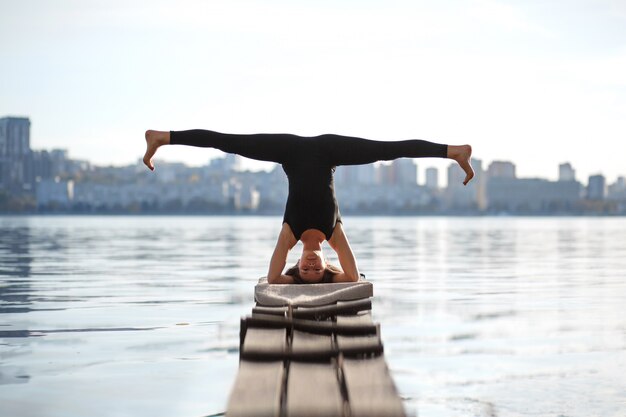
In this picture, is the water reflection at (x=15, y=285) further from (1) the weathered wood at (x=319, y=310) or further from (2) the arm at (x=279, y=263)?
(1) the weathered wood at (x=319, y=310)

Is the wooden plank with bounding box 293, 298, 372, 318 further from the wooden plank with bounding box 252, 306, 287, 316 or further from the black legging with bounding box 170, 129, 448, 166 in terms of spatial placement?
the black legging with bounding box 170, 129, 448, 166

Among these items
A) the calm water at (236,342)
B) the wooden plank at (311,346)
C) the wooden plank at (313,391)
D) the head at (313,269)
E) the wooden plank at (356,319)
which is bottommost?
the calm water at (236,342)

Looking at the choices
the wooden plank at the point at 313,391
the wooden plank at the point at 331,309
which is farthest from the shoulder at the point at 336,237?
the wooden plank at the point at 313,391

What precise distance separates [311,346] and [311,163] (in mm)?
3397

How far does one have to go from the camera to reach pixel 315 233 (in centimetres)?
913

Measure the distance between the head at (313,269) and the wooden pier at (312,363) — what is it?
1.11m

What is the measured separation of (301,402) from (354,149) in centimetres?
449

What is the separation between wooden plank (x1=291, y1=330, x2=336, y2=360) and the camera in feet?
19.4

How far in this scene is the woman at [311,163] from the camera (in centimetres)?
909

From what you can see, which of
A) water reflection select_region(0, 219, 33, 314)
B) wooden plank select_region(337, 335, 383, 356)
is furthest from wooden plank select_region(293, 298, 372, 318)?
water reflection select_region(0, 219, 33, 314)

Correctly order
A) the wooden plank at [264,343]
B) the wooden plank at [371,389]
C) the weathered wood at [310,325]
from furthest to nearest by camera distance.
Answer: the weathered wood at [310,325]
the wooden plank at [264,343]
the wooden plank at [371,389]

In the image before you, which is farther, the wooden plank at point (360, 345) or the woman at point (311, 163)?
the woman at point (311, 163)

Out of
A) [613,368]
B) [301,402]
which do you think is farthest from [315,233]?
[301,402]

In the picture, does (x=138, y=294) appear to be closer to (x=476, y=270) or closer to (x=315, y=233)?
(x=315, y=233)
